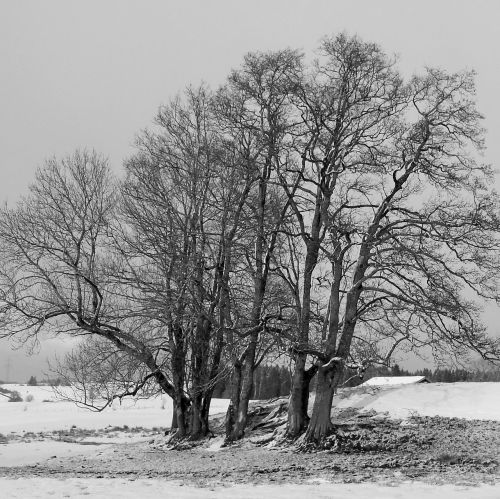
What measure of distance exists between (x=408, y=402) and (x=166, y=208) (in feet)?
30.2

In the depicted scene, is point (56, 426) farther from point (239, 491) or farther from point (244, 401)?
point (239, 491)

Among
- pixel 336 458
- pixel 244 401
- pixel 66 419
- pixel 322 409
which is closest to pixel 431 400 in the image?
pixel 322 409

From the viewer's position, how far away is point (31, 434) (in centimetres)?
2594

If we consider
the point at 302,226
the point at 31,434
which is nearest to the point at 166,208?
the point at 302,226

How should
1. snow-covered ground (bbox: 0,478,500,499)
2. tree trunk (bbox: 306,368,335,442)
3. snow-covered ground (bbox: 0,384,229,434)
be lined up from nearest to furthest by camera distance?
snow-covered ground (bbox: 0,478,500,499) → tree trunk (bbox: 306,368,335,442) → snow-covered ground (bbox: 0,384,229,434)

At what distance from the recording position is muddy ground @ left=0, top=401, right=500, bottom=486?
1144 cm

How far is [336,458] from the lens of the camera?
1321 centimetres

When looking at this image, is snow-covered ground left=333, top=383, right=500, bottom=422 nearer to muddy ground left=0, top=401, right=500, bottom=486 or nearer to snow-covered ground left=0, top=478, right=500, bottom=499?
muddy ground left=0, top=401, right=500, bottom=486

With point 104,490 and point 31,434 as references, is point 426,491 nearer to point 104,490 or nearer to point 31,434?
point 104,490

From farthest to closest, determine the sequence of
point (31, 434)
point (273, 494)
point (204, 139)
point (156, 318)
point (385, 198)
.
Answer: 1. point (31, 434)
2. point (204, 139)
3. point (156, 318)
4. point (385, 198)
5. point (273, 494)

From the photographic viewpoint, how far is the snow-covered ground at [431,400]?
55.5ft

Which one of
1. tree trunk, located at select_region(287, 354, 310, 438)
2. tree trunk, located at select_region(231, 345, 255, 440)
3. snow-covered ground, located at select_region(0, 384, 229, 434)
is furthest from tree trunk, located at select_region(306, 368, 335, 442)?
snow-covered ground, located at select_region(0, 384, 229, 434)

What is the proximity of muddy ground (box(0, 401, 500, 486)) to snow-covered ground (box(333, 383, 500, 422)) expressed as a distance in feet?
2.61

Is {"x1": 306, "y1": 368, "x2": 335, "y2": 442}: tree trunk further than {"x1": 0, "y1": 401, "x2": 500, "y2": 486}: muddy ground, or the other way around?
{"x1": 306, "y1": 368, "x2": 335, "y2": 442}: tree trunk
